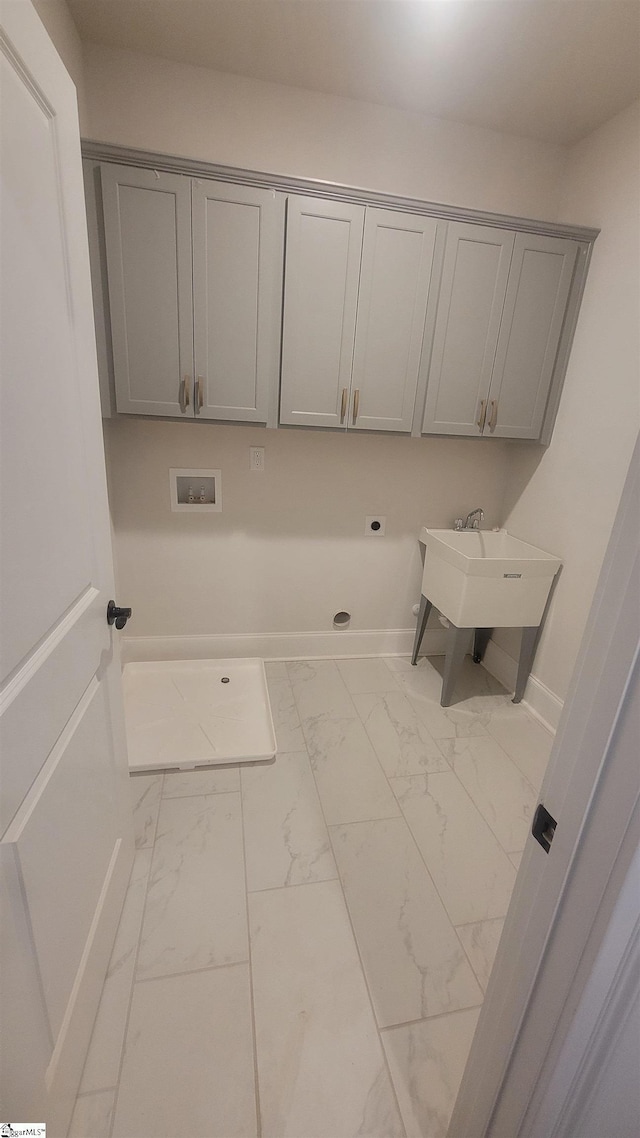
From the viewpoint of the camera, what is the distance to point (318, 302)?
1.90 m

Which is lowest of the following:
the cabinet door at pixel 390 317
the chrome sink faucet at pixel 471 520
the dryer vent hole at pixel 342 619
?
the dryer vent hole at pixel 342 619

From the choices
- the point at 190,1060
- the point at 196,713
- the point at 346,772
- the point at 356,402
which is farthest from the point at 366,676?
the point at 190,1060

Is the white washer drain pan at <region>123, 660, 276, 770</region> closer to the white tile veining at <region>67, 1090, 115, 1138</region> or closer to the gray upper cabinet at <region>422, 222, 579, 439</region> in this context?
the white tile veining at <region>67, 1090, 115, 1138</region>

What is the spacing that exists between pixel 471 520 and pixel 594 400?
859 mm

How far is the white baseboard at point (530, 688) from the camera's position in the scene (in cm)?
227

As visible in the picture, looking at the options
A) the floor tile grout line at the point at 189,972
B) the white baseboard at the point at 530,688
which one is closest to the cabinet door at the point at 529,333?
the white baseboard at the point at 530,688

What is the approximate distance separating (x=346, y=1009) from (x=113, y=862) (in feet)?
2.39

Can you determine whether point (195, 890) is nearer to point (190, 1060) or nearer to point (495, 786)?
point (190, 1060)

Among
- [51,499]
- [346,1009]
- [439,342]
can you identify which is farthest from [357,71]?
[346,1009]

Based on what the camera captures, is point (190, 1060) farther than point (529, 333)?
No

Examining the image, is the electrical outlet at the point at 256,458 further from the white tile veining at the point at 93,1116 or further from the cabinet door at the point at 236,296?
the white tile veining at the point at 93,1116

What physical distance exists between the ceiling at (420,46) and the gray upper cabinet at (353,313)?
1.66ft

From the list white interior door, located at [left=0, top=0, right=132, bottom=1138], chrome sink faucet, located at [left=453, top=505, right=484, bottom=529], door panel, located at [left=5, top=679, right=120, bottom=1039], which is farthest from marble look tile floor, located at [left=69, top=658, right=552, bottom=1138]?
chrome sink faucet, located at [left=453, top=505, right=484, bottom=529]

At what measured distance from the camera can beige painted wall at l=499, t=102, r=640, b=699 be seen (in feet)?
6.08
